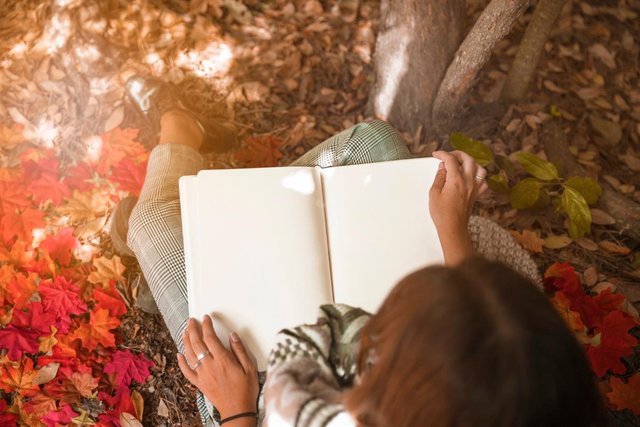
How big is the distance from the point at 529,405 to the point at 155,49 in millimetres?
2107

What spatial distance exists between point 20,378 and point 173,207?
75 centimetres

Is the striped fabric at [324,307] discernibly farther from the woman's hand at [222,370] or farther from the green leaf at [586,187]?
the green leaf at [586,187]

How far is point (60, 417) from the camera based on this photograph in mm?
1650

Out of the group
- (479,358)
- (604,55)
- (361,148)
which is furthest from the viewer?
(604,55)

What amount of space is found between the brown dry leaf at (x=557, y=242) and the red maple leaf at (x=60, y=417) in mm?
1717

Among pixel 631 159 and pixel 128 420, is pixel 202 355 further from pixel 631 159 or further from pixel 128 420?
pixel 631 159

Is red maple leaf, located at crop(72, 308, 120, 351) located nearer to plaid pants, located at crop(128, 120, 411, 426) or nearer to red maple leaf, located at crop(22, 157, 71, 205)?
plaid pants, located at crop(128, 120, 411, 426)

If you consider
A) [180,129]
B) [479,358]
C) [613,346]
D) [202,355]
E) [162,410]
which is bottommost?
[162,410]

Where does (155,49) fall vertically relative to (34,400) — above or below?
above

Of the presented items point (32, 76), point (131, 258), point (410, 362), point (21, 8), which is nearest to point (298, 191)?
point (410, 362)

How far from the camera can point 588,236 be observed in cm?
210


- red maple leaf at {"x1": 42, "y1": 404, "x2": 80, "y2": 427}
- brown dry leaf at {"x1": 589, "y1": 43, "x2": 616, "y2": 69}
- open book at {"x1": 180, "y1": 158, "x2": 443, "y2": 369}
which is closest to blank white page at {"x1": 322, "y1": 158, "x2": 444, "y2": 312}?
open book at {"x1": 180, "y1": 158, "x2": 443, "y2": 369}

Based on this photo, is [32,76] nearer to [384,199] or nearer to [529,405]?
[384,199]

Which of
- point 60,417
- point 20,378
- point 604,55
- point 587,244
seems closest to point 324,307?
point 60,417
